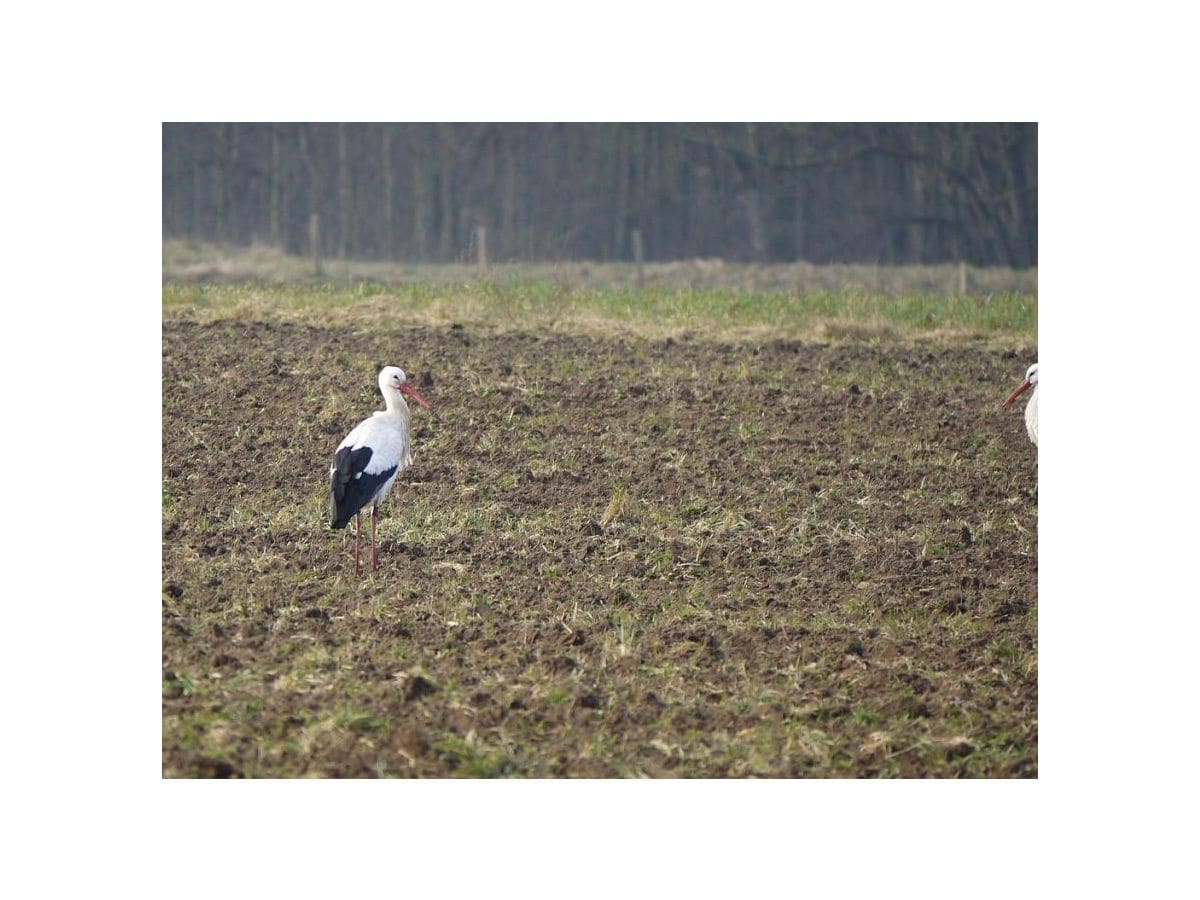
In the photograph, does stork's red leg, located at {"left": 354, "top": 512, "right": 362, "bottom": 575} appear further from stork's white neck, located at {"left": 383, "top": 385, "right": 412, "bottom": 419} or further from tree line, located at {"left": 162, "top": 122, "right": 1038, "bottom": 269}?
tree line, located at {"left": 162, "top": 122, "right": 1038, "bottom": 269}

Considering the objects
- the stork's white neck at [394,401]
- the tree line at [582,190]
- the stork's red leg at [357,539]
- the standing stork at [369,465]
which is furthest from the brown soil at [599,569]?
the tree line at [582,190]

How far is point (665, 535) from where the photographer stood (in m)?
8.01

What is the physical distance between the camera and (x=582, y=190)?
86.2 ft

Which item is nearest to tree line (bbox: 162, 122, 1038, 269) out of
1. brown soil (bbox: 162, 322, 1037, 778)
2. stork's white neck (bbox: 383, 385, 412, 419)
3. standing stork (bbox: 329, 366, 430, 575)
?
brown soil (bbox: 162, 322, 1037, 778)

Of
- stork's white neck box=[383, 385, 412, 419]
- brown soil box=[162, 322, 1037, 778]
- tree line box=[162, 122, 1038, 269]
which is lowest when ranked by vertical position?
brown soil box=[162, 322, 1037, 778]

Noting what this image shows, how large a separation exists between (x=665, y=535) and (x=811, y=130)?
18.2 meters

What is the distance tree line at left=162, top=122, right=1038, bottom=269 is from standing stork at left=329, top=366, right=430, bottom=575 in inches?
661

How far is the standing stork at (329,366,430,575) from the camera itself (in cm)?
746

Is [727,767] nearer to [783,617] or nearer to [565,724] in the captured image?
[565,724]

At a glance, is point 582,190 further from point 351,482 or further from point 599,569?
point 599,569

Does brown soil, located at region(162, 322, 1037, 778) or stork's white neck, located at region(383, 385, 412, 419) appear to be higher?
stork's white neck, located at region(383, 385, 412, 419)

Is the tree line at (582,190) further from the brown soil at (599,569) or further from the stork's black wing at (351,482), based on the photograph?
the stork's black wing at (351,482)

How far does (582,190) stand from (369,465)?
1929cm

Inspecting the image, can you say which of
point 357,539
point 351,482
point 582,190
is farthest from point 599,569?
point 582,190
